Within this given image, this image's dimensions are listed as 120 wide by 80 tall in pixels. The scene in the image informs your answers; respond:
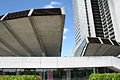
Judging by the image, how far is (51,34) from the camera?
24.4 m

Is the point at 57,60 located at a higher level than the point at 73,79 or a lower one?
higher

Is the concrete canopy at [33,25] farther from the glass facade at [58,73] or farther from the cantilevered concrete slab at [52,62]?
the glass facade at [58,73]

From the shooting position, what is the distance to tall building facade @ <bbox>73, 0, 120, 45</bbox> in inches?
2736

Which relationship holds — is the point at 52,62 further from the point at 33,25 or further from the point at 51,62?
the point at 33,25

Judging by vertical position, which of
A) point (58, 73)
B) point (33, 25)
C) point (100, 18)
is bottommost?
point (58, 73)

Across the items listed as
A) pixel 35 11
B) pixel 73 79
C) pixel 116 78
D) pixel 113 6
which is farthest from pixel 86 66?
pixel 113 6

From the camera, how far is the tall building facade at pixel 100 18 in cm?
6950

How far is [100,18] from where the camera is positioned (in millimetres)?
87438

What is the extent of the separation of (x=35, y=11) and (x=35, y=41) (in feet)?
34.8

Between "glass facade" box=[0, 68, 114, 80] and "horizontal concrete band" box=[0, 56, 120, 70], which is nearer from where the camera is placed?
"horizontal concrete band" box=[0, 56, 120, 70]

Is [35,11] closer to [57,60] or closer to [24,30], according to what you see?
[24,30]

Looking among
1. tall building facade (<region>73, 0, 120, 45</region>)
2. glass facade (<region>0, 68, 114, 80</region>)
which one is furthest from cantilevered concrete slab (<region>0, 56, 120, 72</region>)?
tall building facade (<region>73, 0, 120, 45</region>)

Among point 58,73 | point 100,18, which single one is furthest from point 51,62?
point 100,18

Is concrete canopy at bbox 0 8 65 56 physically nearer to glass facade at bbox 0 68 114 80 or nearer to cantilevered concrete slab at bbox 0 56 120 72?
cantilevered concrete slab at bbox 0 56 120 72
